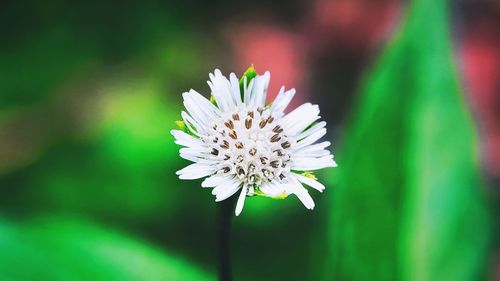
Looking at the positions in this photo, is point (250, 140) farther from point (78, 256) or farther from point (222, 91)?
point (78, 256)

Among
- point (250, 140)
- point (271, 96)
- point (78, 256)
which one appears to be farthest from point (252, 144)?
point (271, 96)

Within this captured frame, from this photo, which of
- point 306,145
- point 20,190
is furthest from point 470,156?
point 20,190

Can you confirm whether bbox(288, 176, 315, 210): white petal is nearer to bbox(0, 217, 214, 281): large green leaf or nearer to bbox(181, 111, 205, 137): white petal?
bbox(181, 111, 205, 137): white petal

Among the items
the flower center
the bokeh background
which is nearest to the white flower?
the flower center

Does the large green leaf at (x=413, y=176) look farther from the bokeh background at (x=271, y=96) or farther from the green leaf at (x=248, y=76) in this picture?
the green leaf at (x=248, y=76)

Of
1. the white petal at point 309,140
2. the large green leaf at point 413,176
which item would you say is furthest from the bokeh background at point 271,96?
the white petal at point 309,140

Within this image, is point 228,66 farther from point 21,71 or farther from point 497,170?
point 497,170
